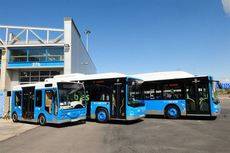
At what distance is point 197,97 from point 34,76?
71.3 ft

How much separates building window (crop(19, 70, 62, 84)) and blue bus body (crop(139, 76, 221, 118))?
1610 centimetres

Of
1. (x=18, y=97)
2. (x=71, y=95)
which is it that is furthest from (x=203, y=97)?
(x=18, y=97)

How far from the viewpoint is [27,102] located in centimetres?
1906

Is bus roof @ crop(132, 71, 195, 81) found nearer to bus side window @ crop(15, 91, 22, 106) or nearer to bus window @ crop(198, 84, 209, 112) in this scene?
bus window @ crop(198, 84, 209, 112)

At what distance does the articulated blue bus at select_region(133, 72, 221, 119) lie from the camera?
60.0ft

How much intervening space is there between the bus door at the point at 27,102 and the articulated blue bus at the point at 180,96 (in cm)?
691

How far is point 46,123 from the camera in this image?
58.2 ft

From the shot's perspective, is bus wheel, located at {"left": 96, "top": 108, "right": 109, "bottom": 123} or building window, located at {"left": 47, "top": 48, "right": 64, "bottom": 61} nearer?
bus wheel, located at {"left": 96, "top": 108, "right": 109, "bottom": 123}

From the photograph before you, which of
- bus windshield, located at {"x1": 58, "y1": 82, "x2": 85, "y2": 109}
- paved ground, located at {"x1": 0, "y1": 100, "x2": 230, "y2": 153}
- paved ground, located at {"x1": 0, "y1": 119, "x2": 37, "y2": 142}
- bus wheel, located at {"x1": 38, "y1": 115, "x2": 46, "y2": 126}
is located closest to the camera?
paved ground, located at {"x1": 0, "y1": 100, "x2": 230, "y2": 153}

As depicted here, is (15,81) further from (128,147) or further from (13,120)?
Answer: (128,147)

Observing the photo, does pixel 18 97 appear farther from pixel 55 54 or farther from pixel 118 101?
pixel 55 54

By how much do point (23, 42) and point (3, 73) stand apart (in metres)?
4.33

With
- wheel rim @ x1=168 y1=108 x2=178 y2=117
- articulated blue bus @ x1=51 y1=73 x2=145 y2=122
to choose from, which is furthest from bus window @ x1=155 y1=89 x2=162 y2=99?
articulated blue bus @ x1=51 y1=73 x2=145 y2=122

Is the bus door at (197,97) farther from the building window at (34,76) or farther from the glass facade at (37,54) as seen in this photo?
the building window at (34,76)
